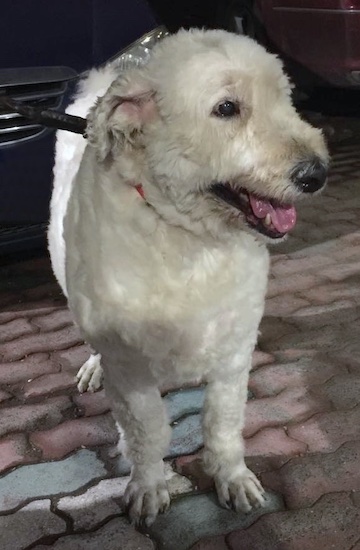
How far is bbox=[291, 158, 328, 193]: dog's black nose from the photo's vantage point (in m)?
2.12

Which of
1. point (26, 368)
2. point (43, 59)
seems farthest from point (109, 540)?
point (43, 59)

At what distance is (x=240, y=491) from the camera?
271 centimetres

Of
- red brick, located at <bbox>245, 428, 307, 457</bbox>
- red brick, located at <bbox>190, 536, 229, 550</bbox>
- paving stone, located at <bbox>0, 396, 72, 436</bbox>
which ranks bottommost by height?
paving stone, located at <bbox>0, 396, 72, 436</bbox>

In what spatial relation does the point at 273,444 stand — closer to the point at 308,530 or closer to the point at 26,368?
the point at 308,530

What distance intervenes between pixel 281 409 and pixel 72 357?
3.96ft

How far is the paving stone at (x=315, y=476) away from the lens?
2.77 metres

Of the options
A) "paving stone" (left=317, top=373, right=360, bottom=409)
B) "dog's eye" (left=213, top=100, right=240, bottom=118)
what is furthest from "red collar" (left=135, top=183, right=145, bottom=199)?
"paving stone" (left=317, top=373, right=360, bottom=409)

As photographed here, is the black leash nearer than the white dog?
No

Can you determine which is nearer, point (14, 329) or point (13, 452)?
point (13, 452)

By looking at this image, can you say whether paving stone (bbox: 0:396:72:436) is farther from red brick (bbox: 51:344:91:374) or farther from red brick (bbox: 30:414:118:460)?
red brick (bbox: 51:344:91:374)

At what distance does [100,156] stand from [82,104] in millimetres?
979

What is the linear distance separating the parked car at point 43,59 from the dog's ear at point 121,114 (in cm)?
162

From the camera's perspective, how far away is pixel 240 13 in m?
7.51

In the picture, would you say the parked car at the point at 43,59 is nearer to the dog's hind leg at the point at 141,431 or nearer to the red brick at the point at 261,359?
the red brick at the point at 261,359
